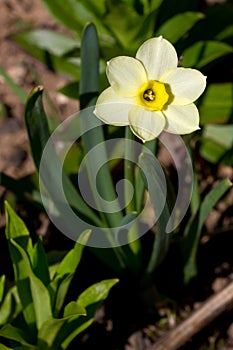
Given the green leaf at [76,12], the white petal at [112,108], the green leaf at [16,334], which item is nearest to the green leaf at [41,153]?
the white petal at [112,108]

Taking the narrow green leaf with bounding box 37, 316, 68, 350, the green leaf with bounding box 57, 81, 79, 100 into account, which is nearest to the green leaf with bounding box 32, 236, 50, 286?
the narrow green leaf with bounding box 37, 316, 68, 350

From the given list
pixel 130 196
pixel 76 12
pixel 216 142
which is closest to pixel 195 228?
pixel 130 196

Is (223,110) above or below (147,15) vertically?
below

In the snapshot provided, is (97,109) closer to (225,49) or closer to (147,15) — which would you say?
(147,15)

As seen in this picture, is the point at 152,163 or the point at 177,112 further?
the point at 152,163

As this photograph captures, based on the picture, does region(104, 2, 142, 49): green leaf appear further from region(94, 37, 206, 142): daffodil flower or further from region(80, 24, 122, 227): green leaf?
region(94, 37, 206, 142): daffodil flower

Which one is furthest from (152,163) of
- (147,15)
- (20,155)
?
(20,155)

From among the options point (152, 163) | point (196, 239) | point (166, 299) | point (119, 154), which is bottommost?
point (166, 299)

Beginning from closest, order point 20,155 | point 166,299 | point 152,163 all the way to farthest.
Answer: point 152,163 < point 166,299 < point 20,155
